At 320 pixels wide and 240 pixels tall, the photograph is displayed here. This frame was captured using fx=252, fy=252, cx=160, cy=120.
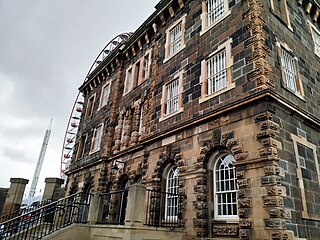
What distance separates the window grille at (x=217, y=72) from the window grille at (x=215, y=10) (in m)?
2.01

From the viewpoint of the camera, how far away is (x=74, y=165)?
2261cm

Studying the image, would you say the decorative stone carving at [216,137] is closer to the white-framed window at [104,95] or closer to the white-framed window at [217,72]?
the white-framed window at [217,72]

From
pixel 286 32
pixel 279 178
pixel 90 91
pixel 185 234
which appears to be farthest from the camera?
pixel 90 91

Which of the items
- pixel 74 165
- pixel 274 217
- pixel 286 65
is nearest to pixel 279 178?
pixel 274 217

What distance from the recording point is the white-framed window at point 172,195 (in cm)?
1044

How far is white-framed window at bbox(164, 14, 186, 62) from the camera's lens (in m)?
14.1

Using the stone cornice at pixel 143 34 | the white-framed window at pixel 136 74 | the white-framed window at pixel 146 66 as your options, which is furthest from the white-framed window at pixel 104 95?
the white-framed window at pixel 146 66

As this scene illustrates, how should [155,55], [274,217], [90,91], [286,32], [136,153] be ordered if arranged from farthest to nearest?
[90,91]
[155,55]
[136,153]
[286,32]
[274,217]

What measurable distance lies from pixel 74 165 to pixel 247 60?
18253 mm

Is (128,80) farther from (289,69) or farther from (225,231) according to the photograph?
(225,231)

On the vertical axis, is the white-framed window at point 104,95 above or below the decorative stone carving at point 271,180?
above

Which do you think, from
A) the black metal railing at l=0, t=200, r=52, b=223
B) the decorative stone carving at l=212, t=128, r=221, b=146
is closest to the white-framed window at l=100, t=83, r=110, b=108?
the black metal railing at l=0, t=200, r=52, b=223

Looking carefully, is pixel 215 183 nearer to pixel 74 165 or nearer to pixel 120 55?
pixel 120 55

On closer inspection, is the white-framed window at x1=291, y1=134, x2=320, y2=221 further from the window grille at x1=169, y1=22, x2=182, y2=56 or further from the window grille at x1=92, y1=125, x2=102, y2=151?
the window grille at x1=92, y1=125, x2=102, y2=151
